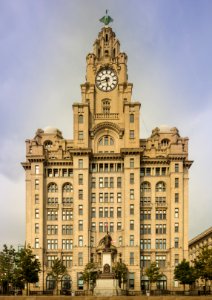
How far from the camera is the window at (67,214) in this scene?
5251 inches

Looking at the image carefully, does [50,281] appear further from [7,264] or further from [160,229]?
[160,229]

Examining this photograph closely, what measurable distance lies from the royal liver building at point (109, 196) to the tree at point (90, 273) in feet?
20.1

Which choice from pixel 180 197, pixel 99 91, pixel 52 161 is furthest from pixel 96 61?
pixel 180 197

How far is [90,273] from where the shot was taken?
120m

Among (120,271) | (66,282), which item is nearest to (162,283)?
(120,271)

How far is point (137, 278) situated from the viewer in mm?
126750

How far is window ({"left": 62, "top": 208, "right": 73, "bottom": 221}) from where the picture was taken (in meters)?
133

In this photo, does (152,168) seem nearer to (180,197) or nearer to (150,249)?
(180,197)

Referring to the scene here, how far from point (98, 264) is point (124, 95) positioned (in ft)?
151

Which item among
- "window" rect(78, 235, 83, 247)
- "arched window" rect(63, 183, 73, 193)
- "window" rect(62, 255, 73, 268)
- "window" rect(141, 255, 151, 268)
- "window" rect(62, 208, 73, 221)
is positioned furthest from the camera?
"arched window" rect(63, 183, 73, 193)

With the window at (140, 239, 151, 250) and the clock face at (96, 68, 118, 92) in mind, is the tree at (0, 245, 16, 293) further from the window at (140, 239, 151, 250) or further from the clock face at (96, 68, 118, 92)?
the clock face at (96, 68, 118, 92)

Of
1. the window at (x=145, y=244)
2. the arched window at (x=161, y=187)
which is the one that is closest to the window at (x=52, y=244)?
the window at (x=145, y=244)

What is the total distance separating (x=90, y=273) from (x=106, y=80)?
54203 mm

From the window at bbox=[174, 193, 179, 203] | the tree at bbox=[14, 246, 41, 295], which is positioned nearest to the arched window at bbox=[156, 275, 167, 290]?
the window at bbox=[174, 193, 179, 203]
